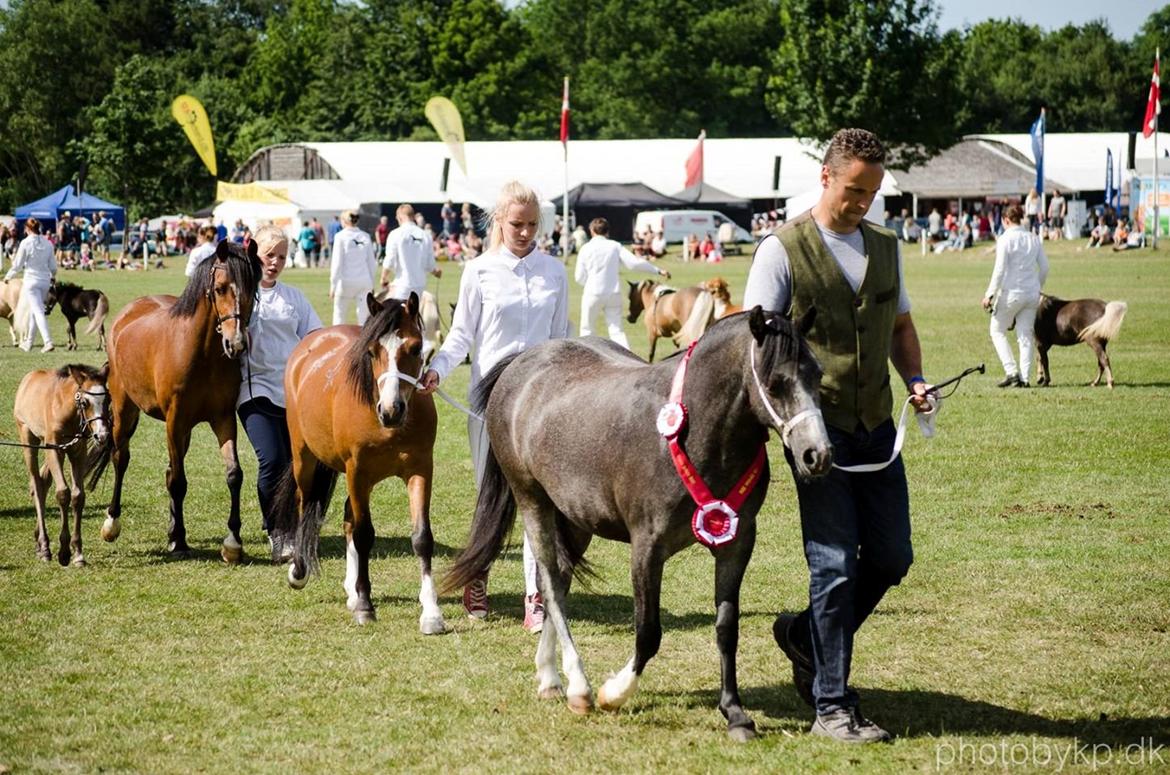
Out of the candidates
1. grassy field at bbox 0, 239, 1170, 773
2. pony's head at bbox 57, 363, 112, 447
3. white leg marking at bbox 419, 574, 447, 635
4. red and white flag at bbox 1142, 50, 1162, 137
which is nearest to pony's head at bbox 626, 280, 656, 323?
grassy field at bbox 0, 239, 1170, 773

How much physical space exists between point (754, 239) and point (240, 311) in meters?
53.7

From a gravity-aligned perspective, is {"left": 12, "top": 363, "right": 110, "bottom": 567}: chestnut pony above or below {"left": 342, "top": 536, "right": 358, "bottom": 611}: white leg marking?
above

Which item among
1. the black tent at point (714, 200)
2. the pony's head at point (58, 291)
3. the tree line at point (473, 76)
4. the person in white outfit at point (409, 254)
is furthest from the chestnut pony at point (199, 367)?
the tree line at point (473, 76)

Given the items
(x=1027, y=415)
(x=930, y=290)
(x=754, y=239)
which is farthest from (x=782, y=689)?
(x=754, y=239)

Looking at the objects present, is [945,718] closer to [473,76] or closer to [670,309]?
[670,309]

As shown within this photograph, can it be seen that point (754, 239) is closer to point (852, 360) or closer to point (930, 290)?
point (930, 290)

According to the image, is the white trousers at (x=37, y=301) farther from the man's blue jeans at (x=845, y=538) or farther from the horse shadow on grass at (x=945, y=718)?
the man's blue jeans at (x=845, y=538)

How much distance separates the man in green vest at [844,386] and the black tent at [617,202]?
56.2 m

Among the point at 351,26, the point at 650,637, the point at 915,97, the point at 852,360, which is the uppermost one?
the point at 351,26

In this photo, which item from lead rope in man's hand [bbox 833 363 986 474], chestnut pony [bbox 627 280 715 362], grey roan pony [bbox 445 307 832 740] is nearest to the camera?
grey roan pony [bbox 445 307 832 740]

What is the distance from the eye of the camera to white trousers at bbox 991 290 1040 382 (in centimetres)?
1731

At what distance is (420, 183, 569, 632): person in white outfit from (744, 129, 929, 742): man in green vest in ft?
6.97

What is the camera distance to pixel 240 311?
9180 mm

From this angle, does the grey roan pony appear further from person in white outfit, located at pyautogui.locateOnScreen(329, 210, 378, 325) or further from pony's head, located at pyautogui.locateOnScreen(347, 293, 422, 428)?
person in white outfit, located at pyautogui.locateOnScreen(329, 210, 378, 325)
